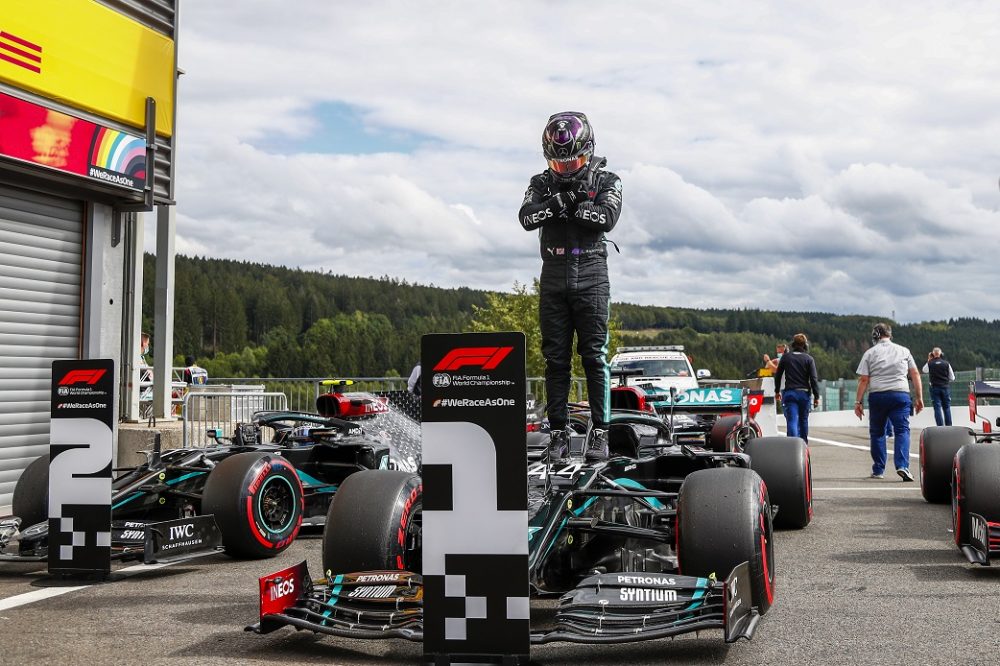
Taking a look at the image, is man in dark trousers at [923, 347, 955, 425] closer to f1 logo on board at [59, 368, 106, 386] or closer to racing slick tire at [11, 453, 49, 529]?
racing slick tire at [11, 453, 49, 529]

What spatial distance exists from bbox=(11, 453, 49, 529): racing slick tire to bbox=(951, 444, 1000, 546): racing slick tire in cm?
635

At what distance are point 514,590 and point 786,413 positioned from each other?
10.7 metres

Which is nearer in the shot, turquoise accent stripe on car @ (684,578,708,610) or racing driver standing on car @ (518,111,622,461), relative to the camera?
turquoise accent stripe on car @ (684,578,708,610)

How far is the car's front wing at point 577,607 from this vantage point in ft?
13.4

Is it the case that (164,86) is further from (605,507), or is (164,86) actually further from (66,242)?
(605,507)

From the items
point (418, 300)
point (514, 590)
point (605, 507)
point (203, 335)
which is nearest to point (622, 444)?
point (605, 507)

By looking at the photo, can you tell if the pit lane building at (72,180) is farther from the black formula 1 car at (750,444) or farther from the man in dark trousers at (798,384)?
the man in dark trousers at (798,384)

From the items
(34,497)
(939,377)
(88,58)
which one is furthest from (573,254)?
(939,377)

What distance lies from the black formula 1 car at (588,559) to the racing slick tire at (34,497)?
3596mm

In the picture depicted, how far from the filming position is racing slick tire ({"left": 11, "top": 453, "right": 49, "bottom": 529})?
7.95 m

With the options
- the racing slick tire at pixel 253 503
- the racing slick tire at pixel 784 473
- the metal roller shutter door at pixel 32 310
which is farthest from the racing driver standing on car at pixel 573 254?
the metal roller shutter door at pixel 32 310

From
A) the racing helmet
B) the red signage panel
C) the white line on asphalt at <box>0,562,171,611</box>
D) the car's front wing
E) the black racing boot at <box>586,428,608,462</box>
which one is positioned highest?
the red signage panel

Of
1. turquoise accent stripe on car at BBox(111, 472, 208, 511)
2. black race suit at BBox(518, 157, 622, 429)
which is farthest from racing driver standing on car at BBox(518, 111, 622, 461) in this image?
turquoise accent stripe on car at BBox(111, 472, 208, 511)

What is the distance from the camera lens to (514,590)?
3949 mm
